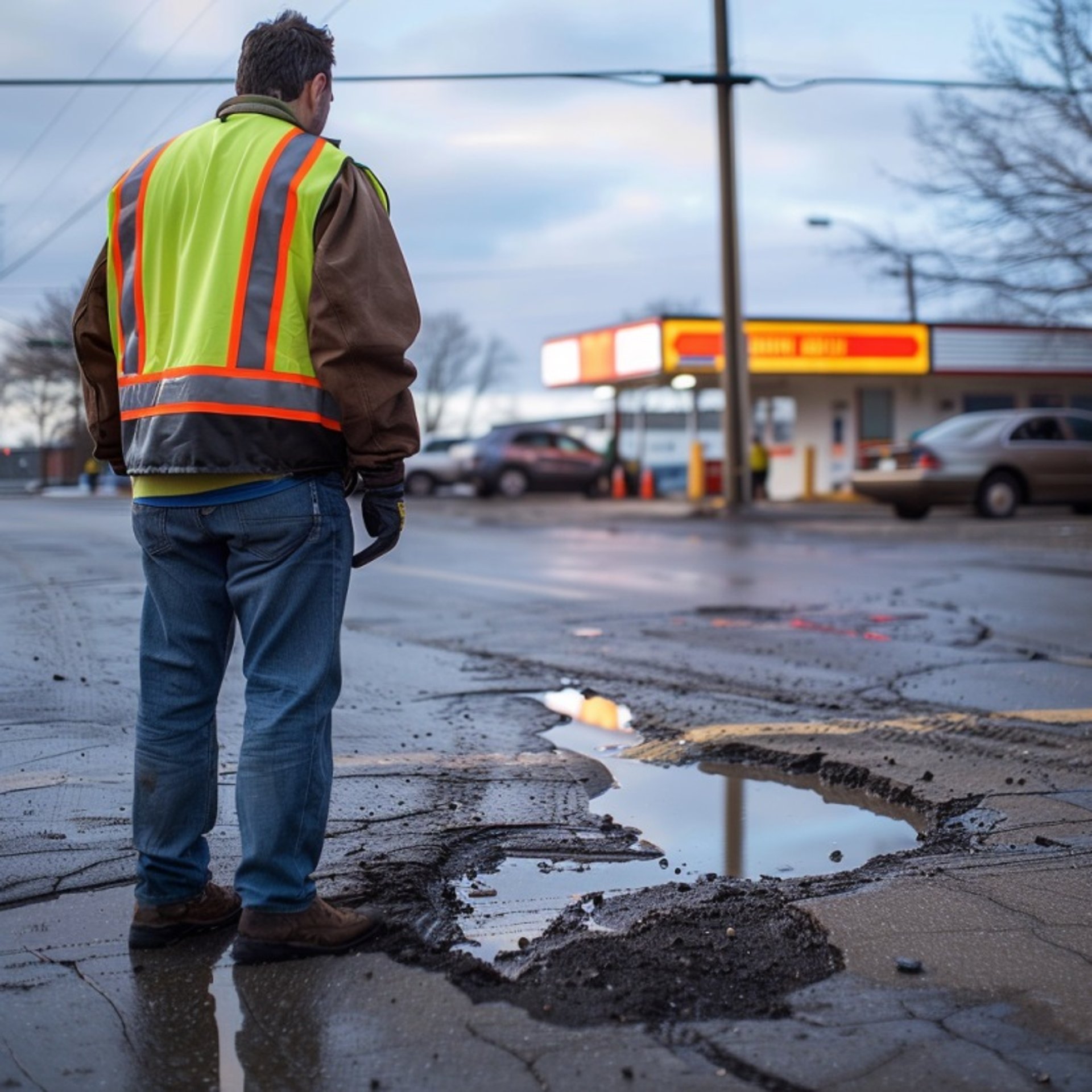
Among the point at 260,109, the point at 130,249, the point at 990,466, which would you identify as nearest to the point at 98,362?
the point at 130,249

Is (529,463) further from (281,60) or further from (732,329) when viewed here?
(281,60)

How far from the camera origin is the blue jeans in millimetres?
2971

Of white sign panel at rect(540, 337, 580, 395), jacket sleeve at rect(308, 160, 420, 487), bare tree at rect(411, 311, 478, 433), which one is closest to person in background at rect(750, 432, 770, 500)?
white sign panel at rect(540, 337, 580, 395)

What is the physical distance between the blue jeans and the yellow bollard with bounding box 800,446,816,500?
2965 cm

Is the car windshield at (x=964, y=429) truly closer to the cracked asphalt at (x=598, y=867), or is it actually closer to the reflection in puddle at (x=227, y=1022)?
the cracked asphalt at (x=598, y=867)

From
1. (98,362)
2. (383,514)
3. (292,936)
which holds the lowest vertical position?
(292,936)

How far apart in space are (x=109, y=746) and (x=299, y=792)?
2.18 meters

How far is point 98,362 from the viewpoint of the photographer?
3.29m

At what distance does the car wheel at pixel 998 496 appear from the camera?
66.8 ft

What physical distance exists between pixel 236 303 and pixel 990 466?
18.7 metres

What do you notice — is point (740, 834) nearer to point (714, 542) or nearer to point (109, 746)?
point (109, 746)

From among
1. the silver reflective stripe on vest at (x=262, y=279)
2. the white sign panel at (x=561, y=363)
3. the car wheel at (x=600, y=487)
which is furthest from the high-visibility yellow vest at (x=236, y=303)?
the car wheel at (x=600, y=487)

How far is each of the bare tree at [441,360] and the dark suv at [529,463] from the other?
159 feet

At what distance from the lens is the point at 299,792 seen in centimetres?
299
